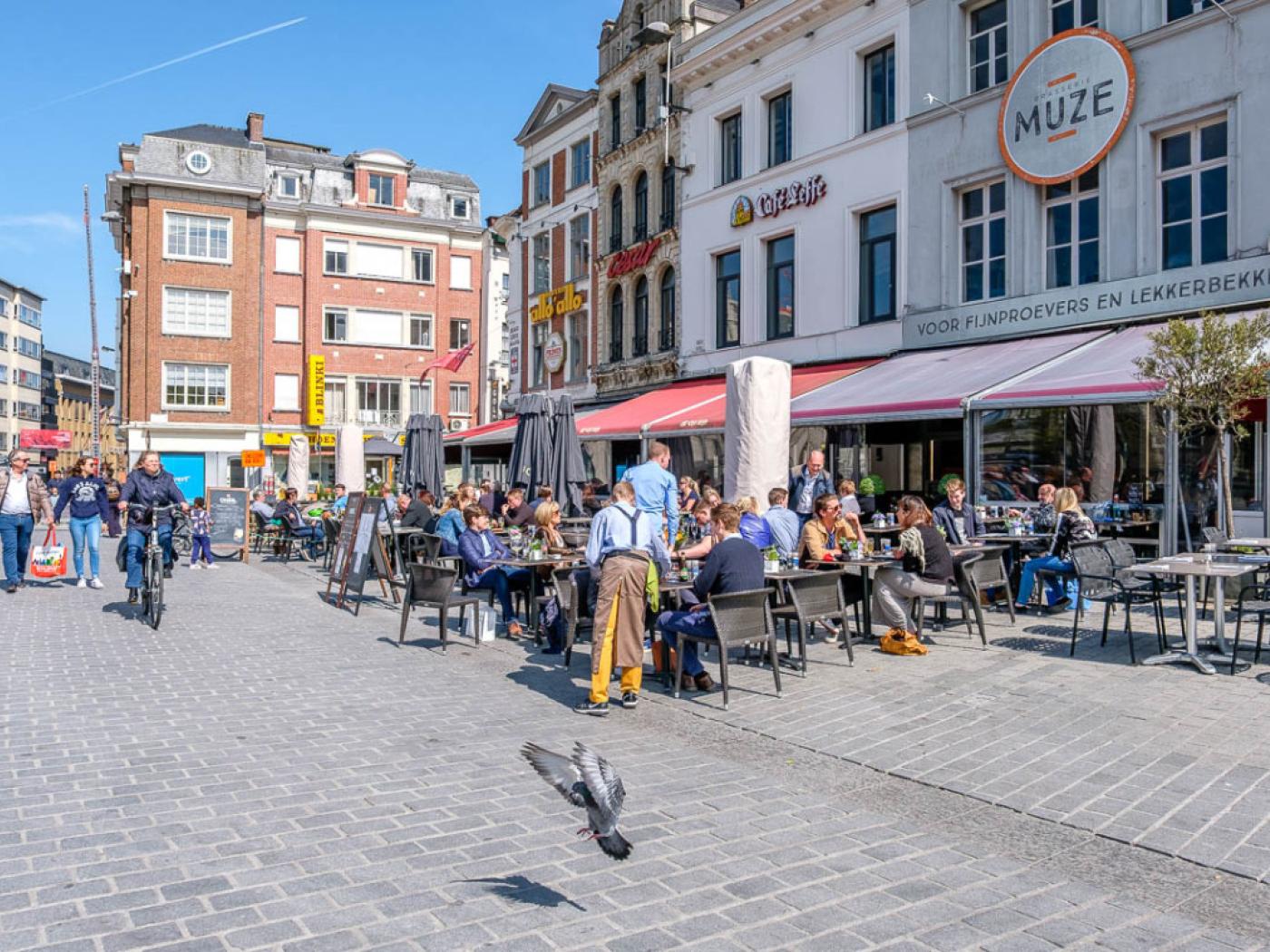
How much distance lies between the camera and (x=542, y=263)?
31562 mm

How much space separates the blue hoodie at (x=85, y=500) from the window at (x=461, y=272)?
34.0 m

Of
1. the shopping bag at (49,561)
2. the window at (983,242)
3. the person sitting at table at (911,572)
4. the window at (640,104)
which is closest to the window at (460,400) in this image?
the window at (640,104)

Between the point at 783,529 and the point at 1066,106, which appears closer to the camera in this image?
the point at 783,529

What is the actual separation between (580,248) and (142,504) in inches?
787

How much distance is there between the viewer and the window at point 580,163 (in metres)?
29.0

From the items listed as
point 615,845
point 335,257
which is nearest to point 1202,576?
point 615,845

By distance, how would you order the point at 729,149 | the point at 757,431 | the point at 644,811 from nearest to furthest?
the point at 644,811, the point at 757,431, the point at 729,149

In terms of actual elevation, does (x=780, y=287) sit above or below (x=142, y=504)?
above

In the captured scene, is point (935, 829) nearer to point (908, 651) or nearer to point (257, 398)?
point (908, 651)

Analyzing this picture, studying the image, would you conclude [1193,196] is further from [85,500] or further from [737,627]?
[85,500]

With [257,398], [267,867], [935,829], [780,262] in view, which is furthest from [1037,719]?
[257,398]

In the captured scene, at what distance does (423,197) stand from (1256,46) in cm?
3811

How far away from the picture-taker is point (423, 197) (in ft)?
150

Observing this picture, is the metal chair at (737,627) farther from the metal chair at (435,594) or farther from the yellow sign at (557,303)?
the yellow sign at (557,303)
